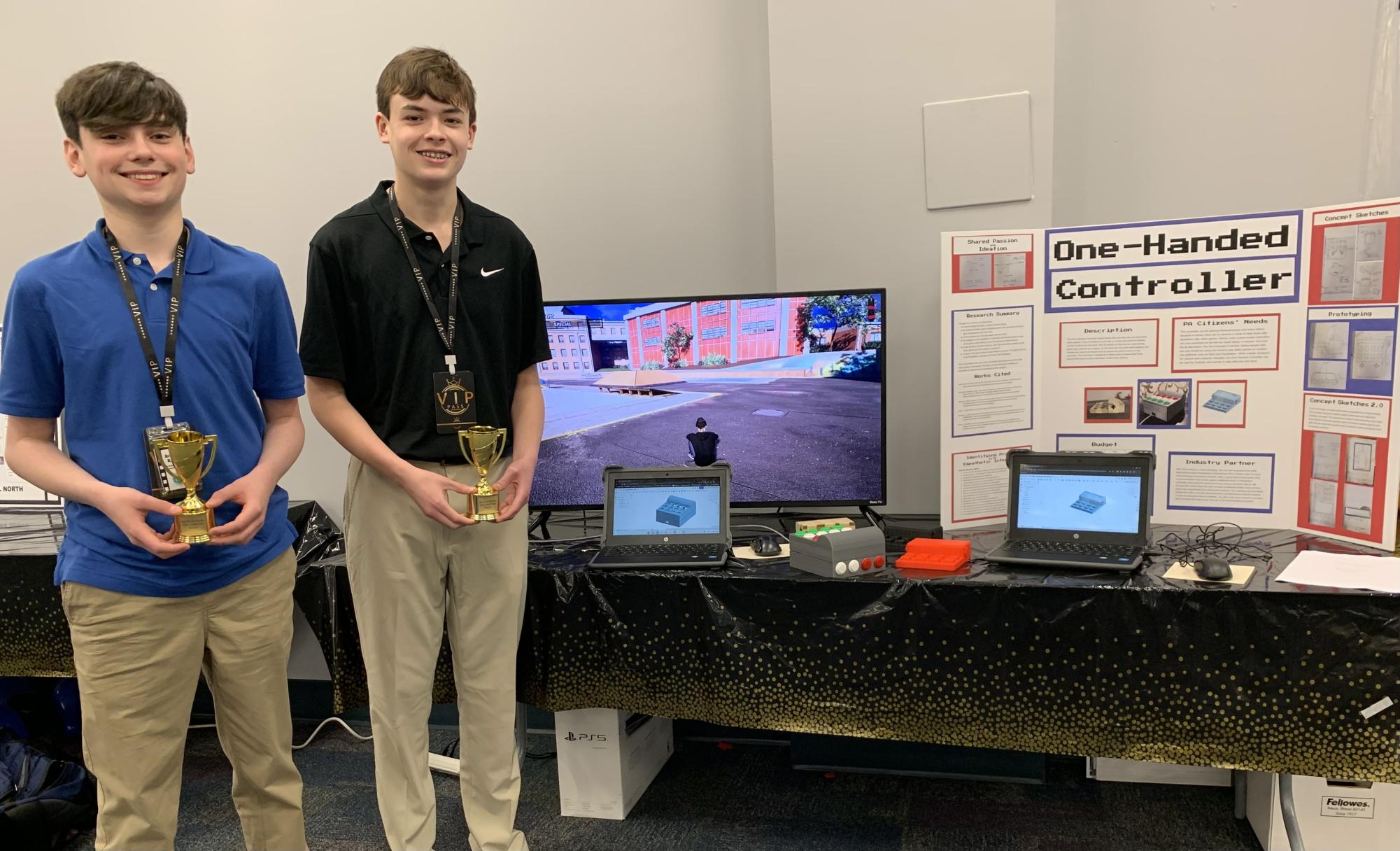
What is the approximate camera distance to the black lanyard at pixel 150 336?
163 cm

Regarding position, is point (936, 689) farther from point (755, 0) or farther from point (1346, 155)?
point (755, 0)

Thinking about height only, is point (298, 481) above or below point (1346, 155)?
below

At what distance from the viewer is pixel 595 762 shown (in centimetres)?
259

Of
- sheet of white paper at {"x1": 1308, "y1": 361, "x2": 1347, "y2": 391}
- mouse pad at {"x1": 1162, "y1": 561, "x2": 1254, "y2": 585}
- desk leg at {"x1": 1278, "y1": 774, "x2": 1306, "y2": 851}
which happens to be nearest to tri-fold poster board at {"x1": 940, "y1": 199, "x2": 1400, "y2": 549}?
sheet of white paper at {"x1": 1308, "y1": 361, "x2": 1347, "y2": 391}

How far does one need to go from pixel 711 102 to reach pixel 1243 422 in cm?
185

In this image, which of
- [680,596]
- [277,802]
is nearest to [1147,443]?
[680,596]

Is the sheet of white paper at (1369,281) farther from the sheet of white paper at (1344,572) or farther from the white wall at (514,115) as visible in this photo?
the white wall at (514,115)

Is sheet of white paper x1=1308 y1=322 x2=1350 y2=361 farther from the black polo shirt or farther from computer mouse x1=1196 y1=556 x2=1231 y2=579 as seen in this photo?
the black polo shirt

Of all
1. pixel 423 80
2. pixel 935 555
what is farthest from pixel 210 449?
pixel 935 555

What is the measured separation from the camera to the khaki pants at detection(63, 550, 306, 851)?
5.41 ft

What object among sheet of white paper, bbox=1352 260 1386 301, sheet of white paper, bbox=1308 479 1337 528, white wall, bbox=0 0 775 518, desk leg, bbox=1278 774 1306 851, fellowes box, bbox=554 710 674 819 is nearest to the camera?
desk leg, bbox=1278 774 1306 851

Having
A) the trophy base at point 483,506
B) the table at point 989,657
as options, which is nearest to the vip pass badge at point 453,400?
the trophy base at point 483,506

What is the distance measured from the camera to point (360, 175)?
3.27 metres

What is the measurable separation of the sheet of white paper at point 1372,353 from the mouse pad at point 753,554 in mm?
1452
